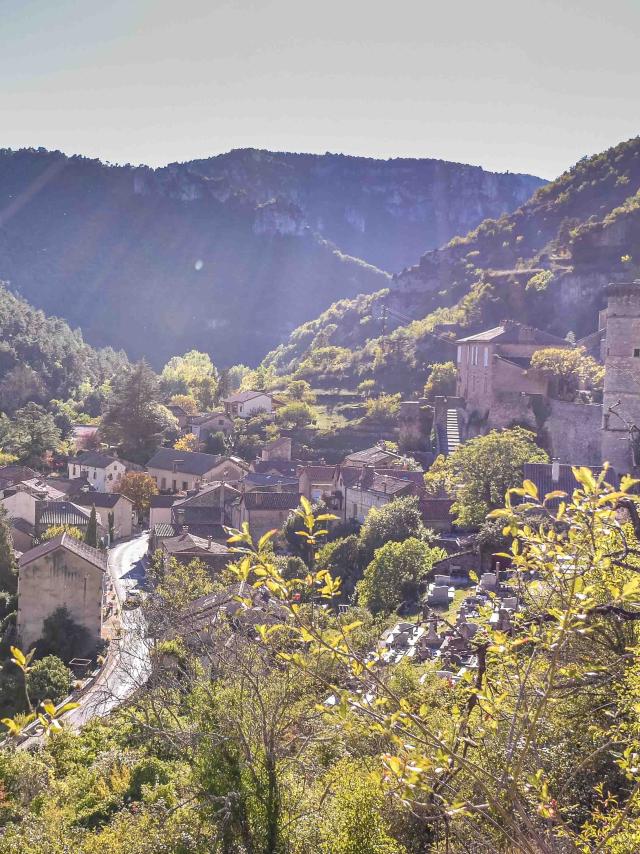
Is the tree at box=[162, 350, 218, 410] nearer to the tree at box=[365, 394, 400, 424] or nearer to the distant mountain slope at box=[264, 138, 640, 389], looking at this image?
the distant mountain slope at box=[264, 138, 640, 389]

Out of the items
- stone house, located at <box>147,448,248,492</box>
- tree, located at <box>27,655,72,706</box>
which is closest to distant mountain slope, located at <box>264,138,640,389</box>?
stone house, located at <box>147,448,248,492</box>

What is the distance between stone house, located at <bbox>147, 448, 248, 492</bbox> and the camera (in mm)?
52688

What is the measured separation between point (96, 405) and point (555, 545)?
267 feet

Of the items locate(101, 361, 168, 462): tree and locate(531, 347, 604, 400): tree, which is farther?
locate(101, 361, 168, 462): tree

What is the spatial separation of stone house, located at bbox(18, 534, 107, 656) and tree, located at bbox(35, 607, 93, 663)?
219mm

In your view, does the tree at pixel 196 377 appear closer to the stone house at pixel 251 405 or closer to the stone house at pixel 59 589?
the stone house at pixel 251 405

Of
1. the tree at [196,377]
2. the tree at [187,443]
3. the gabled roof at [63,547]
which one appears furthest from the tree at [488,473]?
the tree at [196,377]

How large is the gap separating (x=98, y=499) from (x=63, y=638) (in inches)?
768

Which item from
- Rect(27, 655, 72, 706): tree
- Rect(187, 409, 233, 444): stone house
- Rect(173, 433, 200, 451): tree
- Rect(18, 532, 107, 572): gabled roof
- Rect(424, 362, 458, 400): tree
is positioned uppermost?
Rect(424, 362, 458, 400): tree

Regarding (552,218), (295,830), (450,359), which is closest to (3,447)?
(450,359)

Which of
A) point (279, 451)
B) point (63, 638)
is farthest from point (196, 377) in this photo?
point (63, 638)

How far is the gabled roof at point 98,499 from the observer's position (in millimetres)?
47069

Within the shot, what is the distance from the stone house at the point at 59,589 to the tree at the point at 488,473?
12790 mm

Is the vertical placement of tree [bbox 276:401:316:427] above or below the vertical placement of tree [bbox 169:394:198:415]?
above
